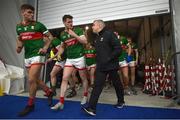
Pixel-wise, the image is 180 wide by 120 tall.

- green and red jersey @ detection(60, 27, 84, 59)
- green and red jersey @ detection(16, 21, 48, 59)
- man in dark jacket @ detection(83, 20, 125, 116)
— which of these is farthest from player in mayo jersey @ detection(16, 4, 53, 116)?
man in dark jacket @ detection(83, 20, 125, 116)

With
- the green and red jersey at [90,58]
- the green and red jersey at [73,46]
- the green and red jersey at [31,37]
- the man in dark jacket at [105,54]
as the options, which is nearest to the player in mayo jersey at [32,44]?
the green and red jersey at [31,37]

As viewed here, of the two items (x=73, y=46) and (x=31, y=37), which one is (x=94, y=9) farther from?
(x=31, y=37)

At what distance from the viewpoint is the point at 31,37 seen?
4.46 meters

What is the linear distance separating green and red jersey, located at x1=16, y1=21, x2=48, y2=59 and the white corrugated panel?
2.77m

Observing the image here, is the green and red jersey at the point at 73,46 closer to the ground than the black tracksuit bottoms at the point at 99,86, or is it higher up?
higher up

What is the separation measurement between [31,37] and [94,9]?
3.03 m

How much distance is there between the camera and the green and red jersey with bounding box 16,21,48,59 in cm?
446

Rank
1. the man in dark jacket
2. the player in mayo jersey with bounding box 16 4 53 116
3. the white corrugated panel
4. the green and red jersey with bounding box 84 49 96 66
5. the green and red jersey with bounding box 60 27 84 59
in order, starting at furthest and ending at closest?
1. the green and red jersey with bounding box 84 49 96 66
2. the white corrugated panel
3. the green and red jersey with bounding box 60 27 84 59
4. the player in mayo jersey with bounding box 16 4 53 116
5. the man in dark jacket

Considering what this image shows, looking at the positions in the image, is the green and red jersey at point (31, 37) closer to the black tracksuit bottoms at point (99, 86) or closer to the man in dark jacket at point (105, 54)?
the man in dark jacket at point (105, 54)

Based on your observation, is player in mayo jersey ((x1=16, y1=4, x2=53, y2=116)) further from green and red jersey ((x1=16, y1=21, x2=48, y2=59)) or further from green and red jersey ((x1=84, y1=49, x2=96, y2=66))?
green and red jersey ((x1=84, y1=49, x2=96, y2=66))

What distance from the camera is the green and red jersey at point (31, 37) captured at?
4.46 meters

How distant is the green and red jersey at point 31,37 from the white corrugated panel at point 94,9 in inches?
109

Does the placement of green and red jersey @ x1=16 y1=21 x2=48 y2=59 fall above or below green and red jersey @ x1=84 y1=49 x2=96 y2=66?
above

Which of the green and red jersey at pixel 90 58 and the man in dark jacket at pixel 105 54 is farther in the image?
the green and red jersey at pixel 90 58
